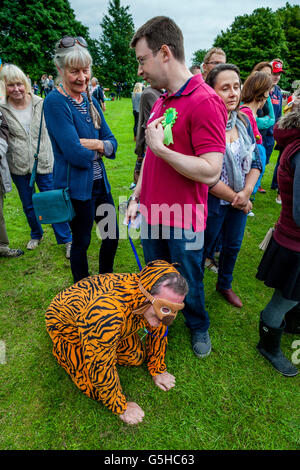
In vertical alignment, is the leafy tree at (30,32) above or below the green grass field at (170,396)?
above

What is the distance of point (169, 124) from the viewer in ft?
5.27

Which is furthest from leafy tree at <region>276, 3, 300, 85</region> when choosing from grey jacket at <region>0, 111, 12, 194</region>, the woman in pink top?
grey jacket at <region>0, 111, 12, 194</region>

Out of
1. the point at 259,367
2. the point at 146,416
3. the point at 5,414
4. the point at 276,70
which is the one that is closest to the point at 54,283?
the point at 5,414

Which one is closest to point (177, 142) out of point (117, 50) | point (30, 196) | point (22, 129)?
point (22, 129)

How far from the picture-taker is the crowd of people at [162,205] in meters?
1.54

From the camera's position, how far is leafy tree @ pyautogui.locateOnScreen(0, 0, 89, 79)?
26.3m

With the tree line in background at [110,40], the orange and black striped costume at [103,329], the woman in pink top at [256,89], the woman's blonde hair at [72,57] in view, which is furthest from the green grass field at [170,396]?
the tree line in background at [110,40]

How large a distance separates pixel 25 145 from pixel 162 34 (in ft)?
8.13

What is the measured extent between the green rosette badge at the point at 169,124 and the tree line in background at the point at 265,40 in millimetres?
38361

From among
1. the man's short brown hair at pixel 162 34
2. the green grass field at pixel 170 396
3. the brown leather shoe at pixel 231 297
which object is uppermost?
the man's short brown hair at pixel 162 34

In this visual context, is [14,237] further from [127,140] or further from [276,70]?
[127,140]

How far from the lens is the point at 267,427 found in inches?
74.7

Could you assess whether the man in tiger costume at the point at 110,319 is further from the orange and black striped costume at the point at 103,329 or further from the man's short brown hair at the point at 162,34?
the man's short brown hair at the point at 162,34
